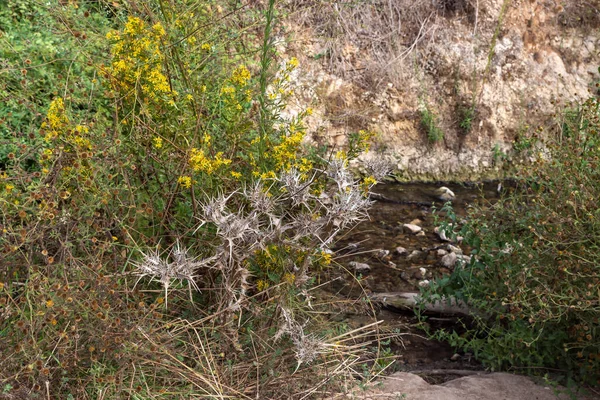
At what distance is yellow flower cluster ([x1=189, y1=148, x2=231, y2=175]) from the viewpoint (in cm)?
329

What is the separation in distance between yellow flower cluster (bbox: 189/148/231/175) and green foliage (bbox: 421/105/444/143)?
4229 millimetres

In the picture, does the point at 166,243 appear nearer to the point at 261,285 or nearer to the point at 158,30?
the point at 261,285

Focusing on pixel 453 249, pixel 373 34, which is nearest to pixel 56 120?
pixel 453 249

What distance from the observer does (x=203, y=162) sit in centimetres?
331

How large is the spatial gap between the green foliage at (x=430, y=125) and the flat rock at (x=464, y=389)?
405cm

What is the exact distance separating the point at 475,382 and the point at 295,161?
1336mm

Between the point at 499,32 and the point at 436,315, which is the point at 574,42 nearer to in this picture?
the point at 499,32

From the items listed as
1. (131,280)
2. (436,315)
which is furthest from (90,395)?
(436,315)

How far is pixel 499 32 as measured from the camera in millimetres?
8000

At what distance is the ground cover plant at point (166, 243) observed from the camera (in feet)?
9.66

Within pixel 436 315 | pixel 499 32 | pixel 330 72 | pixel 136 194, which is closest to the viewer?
pixel 136 194

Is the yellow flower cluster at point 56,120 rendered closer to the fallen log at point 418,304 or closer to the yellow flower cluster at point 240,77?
the yellow flower cluster at point 240,77

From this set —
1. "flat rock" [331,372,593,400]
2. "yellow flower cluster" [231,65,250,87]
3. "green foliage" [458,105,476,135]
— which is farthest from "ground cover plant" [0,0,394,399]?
"green foliage" [458,105,476,135]

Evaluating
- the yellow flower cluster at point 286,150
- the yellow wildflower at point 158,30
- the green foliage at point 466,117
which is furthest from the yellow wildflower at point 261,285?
the green foliage at point 466,117
